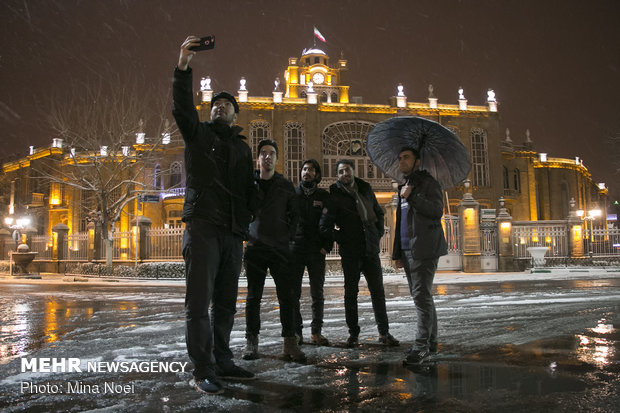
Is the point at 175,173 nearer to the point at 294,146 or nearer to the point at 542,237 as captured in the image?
the point at 294,146

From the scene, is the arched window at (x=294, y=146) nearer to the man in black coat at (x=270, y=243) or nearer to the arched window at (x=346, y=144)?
the arched window at (x=346, y=144)

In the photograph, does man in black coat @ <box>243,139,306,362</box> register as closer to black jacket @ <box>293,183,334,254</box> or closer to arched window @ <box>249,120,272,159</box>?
black jacket @ <box>293,183,334,254</box>

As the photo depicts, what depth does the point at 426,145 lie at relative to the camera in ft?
15.6

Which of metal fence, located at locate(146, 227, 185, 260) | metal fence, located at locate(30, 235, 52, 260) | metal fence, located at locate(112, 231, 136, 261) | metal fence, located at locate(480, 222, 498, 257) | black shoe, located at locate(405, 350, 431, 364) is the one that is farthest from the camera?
metal fence, located at locate(30, 235, 52, 260)

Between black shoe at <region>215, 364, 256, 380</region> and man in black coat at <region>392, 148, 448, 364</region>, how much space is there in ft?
4.81

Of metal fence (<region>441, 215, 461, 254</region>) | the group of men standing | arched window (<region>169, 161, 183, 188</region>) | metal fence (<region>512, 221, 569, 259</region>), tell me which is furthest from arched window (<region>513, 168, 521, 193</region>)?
the group of men standing

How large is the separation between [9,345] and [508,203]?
1530 inches

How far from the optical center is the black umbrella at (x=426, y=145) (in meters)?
4.59

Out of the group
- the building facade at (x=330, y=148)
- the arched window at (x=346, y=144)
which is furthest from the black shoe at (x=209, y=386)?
the arched window at (x=346, y=144)

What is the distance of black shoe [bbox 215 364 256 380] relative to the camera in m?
3.29

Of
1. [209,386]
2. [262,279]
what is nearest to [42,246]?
[262,279]

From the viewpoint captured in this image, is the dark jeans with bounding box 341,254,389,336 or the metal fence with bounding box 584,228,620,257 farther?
the metal fence with bounding box 584,228,620,257

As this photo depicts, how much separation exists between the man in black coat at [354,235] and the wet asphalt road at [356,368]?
0.47m

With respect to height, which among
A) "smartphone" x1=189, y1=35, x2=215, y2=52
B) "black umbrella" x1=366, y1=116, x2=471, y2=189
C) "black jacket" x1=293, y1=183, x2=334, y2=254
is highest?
"smartphone" x1=189, y1=35, x2=215, y2=52
